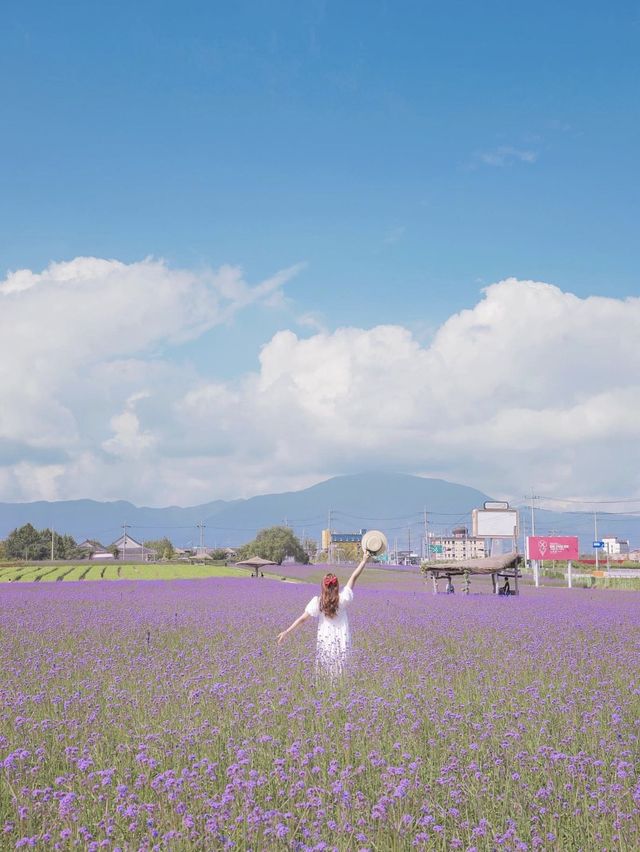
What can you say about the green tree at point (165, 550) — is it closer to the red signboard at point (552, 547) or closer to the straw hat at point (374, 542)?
the red signboard at point (552, 547)

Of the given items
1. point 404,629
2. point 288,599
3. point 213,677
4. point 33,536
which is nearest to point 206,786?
point 213,677

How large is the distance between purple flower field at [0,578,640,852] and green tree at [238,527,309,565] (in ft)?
283

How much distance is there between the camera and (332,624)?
24.9 feet

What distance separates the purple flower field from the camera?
145 inches

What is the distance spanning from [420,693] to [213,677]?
6.40 feet

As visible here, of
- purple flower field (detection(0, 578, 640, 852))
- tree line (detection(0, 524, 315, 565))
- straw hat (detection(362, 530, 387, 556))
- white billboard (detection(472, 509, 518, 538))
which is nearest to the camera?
purple flower field (detection(0, 578, 640, 852))

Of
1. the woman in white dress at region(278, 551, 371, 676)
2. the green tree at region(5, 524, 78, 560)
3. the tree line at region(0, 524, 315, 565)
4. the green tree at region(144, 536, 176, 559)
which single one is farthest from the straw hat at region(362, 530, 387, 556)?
the green tree at region(144, 536, 176, 559)

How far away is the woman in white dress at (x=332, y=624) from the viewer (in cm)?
730

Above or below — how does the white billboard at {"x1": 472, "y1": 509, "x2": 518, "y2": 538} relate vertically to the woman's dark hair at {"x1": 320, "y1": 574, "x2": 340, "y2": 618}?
above

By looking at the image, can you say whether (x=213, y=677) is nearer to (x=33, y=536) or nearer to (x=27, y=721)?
(x=27, y=721)

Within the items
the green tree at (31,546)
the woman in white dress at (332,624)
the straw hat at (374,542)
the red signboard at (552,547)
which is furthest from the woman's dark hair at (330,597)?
the green tree at (31,546)

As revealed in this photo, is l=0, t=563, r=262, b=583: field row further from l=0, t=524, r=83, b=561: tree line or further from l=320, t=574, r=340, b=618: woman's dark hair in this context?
l=0, t=524, r=83, b=561: tree line

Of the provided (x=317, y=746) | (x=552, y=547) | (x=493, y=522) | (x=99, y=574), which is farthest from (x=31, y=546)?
(x=317, y=746)

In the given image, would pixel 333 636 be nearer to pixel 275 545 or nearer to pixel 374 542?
pixel 374 542
